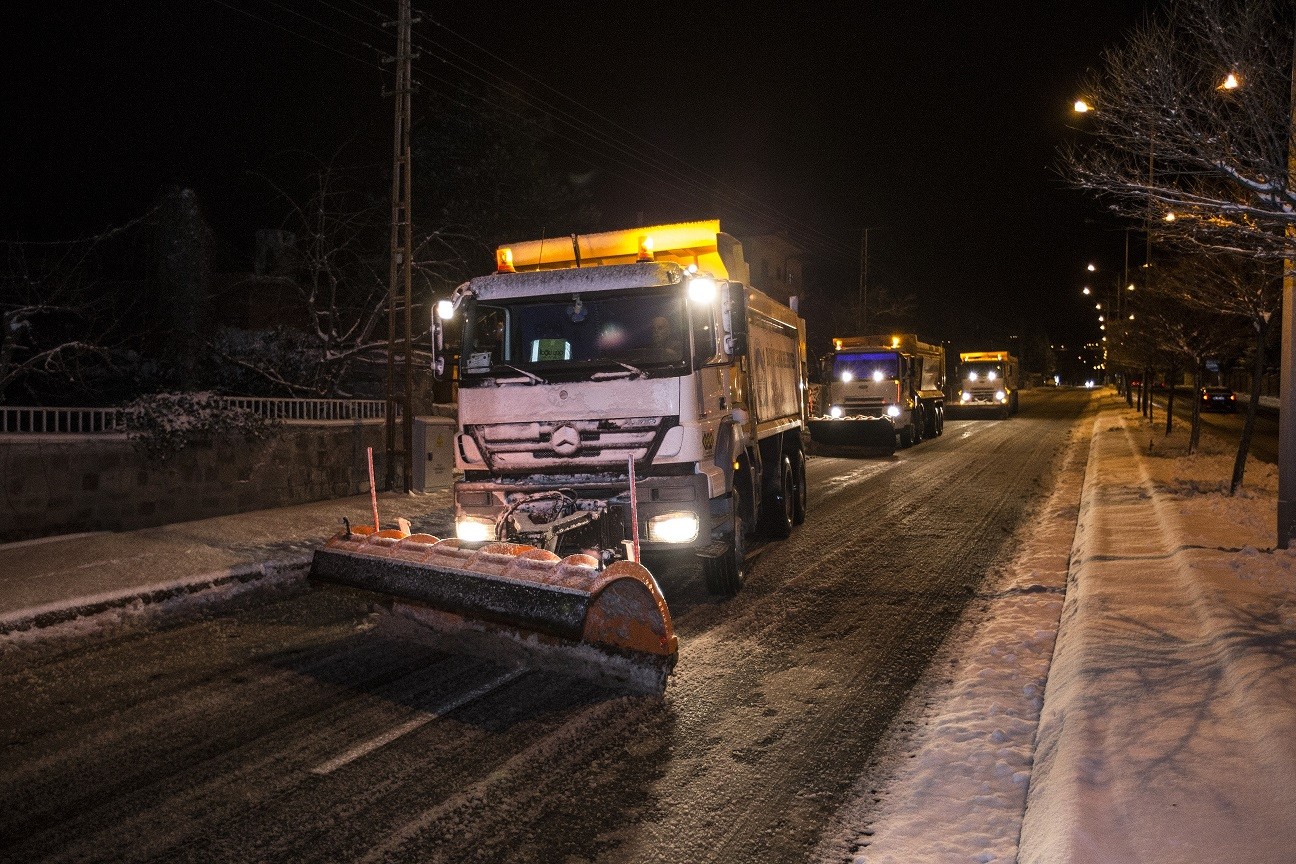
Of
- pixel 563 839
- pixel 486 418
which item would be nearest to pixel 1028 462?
pixel 486 418

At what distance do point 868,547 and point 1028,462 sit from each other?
12.4 meters

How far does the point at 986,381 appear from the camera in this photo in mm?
45156

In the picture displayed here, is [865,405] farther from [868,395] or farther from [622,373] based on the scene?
[622,373]

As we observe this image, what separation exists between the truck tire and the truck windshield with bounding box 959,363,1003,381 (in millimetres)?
35423

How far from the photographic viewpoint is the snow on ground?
371 centimetres

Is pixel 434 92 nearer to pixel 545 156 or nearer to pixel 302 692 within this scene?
pixel 545 156

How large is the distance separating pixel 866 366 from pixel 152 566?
67.6 ft

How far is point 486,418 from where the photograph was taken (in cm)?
785

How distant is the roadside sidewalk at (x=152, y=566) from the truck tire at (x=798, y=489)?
4.62m

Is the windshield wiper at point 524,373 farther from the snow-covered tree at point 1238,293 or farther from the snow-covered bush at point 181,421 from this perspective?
the snow-covered tree at point 1238,293

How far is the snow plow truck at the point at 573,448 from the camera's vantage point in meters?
6.24

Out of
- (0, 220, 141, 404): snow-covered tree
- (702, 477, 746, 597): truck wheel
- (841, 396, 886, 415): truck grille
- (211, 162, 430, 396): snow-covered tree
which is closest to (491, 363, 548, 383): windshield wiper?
(702, 477, 746, 597): truck wheel

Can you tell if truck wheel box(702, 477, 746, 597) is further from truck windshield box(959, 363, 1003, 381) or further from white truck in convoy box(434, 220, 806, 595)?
truck windshield box(959, 363, 1003, 381)

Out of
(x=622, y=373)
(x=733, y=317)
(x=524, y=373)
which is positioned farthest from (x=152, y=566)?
(x=733, y=317)
